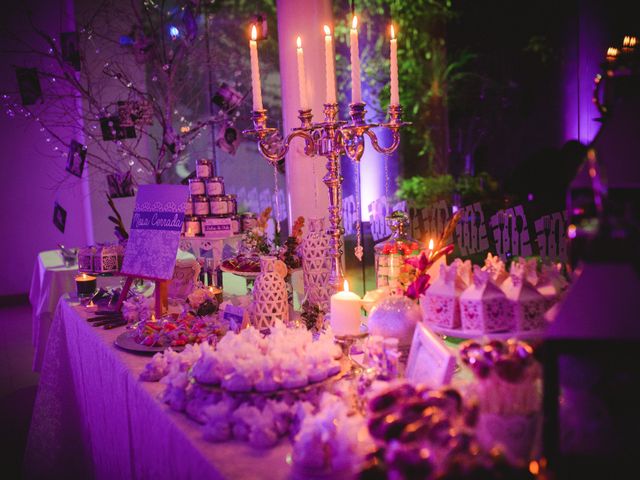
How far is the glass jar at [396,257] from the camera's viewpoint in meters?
1.62

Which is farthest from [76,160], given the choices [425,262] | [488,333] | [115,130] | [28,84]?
[488,333]

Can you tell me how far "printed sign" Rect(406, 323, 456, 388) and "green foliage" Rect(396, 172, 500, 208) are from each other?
1907 mm

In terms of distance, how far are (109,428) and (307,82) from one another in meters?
2.05

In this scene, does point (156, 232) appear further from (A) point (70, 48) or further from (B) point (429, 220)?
(A) point (70, 48)

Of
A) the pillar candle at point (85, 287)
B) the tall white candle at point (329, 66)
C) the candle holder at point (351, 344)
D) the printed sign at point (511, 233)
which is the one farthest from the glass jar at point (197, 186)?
the candle holder at point (351, 344)

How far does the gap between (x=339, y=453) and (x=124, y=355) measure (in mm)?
1028

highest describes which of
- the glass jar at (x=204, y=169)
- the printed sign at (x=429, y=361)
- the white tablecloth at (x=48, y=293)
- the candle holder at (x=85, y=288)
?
the glass jar at (x=204, y=169)

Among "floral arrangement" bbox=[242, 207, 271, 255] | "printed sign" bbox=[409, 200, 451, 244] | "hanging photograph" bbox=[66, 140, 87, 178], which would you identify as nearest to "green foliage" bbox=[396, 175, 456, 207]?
"printed sign" bbox=[409, 200, 451, 244]

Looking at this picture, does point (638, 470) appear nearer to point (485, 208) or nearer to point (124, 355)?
point (124, 355)

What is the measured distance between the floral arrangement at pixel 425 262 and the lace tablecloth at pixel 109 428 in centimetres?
54

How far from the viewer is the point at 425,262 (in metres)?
1.54

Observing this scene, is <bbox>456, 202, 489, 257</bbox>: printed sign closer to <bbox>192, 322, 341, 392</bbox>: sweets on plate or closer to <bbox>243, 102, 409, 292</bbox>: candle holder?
<bbox>243, 102, 409, 292</bbox>: candle holder

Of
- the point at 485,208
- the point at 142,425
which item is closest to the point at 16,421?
the point at 142,425

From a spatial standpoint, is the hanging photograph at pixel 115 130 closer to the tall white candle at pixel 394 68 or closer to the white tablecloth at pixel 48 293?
the white tablecloth at pixel 48 293
